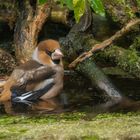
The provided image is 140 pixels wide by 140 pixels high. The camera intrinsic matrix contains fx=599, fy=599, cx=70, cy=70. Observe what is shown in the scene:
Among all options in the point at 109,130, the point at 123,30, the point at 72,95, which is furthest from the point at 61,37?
the point at 109,130

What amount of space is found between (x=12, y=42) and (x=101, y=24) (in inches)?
50.2

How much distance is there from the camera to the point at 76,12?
415 centimetres

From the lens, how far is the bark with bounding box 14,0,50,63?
779 centimetres

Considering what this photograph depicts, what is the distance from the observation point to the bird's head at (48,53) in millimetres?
7160

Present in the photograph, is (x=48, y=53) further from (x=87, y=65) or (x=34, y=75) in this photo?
(x=34, y=75)

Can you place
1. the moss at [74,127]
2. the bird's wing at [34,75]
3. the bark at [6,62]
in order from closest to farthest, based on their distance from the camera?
the moss at [74,127], the bird's wing at [34,75], the bark at [6,62]

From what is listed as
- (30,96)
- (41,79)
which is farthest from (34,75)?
(30,96)

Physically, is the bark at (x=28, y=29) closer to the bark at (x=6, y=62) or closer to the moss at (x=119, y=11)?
the bark at (x=6, y=62)

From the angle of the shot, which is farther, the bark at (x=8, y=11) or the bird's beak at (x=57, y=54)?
the bark at (x=8, y=11)

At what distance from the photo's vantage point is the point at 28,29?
25.7ft

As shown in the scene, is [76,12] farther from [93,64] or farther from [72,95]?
[93,64]

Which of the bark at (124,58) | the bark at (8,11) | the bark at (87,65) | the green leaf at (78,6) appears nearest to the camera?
the green leaf at (78,6)

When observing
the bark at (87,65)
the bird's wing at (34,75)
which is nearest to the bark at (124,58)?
the bark at (87,65)

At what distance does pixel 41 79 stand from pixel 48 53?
2.00ft
